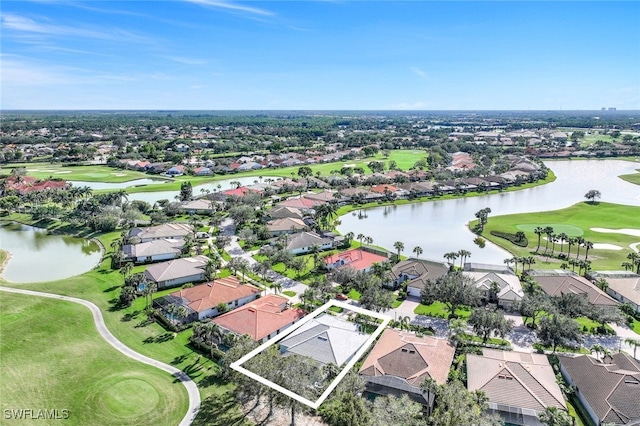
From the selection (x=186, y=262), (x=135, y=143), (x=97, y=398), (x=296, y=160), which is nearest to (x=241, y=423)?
(x=97, y=398)

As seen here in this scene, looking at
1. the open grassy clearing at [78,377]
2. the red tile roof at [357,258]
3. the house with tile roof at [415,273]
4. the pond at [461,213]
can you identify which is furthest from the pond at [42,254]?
the house with tile roof at [415,273]

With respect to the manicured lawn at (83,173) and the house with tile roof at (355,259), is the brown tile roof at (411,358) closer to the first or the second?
the house with tile roof at (355,259)

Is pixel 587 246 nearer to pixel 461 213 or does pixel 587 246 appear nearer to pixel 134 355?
pixel 461 213

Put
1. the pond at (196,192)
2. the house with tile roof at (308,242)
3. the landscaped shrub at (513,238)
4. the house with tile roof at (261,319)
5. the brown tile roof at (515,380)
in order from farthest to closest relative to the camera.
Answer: the pond at (196,192) → the landscaped shrub at (513,238) → the house with tile roof at (308,242) → the house with tile roof at (261,319) → the brown tile roof at (515,380)

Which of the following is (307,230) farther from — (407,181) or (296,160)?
(296,160)

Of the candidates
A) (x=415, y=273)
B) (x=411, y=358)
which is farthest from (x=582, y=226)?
(x=411, y=358)

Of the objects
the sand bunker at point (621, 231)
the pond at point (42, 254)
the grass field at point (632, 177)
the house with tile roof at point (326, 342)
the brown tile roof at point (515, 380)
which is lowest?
the pond at point (42, 254)

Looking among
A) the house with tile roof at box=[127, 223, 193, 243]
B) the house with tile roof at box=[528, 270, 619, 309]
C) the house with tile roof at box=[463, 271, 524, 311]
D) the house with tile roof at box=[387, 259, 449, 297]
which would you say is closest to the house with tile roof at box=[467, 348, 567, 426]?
the house with tile roof at box=[463, 271, 524, 311]
